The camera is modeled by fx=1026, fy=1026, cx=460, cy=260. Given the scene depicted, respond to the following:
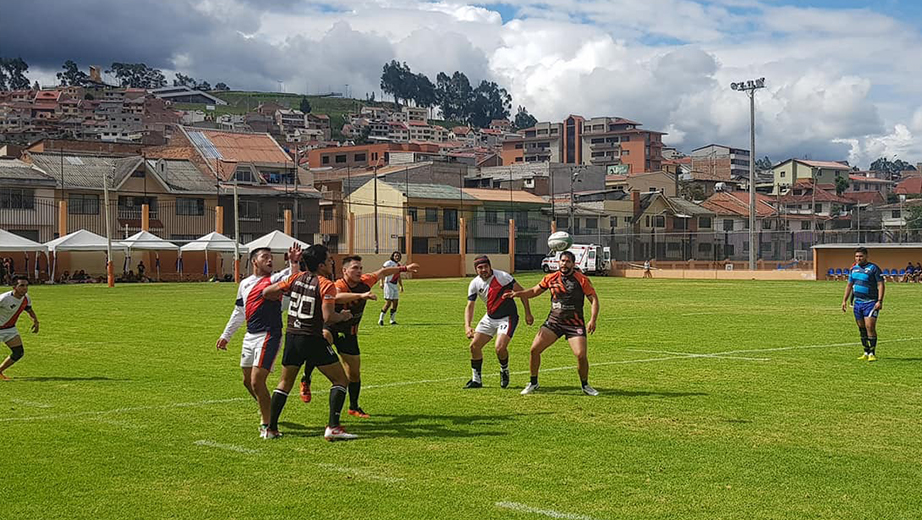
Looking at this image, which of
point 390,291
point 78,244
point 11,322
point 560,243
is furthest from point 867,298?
point 78,244

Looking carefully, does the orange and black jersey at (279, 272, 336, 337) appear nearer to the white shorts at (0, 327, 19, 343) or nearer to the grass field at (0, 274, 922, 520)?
the grass field at (0, 274, 922, 520)

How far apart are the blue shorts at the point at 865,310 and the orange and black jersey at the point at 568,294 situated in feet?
23.3

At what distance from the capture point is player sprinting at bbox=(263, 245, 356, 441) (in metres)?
10.6

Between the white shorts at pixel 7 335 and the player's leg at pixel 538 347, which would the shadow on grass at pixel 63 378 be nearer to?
the white shorts at pixel 7 335

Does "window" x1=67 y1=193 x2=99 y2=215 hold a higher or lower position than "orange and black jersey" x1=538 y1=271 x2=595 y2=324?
higher

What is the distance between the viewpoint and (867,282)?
18.4 meters

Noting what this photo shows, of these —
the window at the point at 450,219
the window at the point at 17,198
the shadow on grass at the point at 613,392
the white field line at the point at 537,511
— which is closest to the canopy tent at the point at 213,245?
the window at the point at 17,198

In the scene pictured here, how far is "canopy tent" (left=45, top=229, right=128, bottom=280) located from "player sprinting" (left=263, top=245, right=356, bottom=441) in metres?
51.1

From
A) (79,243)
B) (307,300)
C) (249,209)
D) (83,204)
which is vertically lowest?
(307,300)

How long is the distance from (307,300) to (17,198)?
2527 inches

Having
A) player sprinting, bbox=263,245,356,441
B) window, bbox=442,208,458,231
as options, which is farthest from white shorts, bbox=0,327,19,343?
window, bbox=442,208,458,231

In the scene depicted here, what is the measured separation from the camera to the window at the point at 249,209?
81938mm

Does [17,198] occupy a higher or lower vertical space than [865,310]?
higher

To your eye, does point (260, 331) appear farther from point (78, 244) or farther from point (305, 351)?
point (78, 244)
